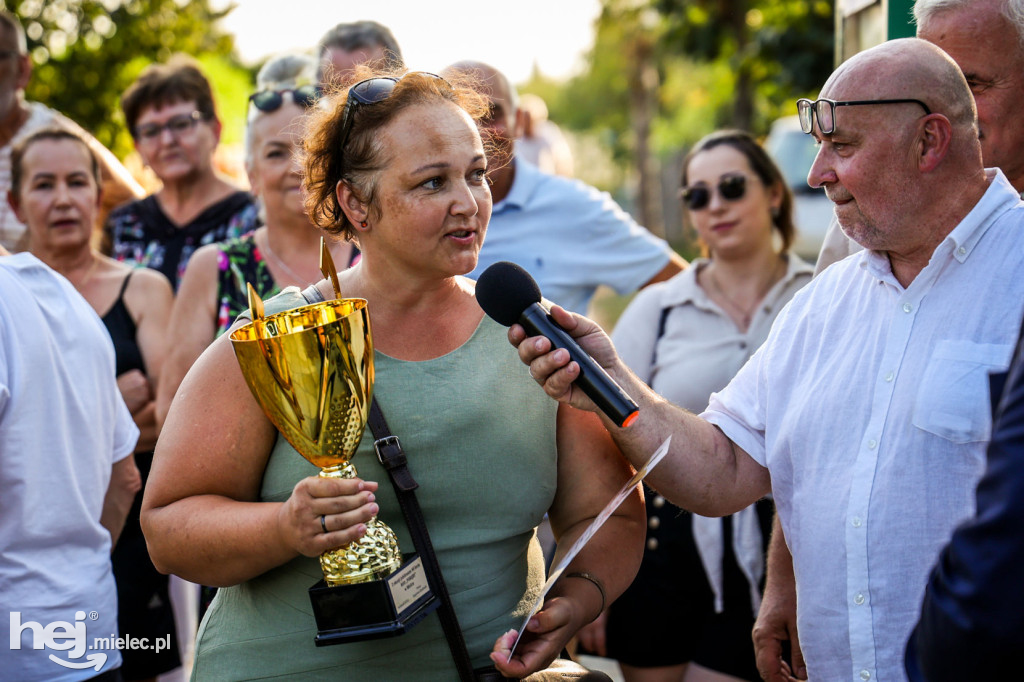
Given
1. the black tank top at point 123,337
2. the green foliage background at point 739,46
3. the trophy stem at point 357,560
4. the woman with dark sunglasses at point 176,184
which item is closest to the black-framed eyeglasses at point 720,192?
the woman with dark sunglasses at point 176,184

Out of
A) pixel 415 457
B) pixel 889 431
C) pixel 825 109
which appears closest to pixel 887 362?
pixel 889 431

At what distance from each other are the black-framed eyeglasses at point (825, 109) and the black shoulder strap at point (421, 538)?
4.02 ft

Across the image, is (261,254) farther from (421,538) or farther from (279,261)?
(421,538)

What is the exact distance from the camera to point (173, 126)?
516 cm

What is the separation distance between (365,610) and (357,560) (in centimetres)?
11

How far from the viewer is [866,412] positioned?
229 centimetres

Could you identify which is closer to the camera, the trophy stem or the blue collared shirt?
the trophy stem

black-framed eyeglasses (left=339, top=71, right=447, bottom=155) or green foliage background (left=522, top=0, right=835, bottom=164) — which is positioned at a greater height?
green foliage background (left=522, top=0, right=835, bottom=164)

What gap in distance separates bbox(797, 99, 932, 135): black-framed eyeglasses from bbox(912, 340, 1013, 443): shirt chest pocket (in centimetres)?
55

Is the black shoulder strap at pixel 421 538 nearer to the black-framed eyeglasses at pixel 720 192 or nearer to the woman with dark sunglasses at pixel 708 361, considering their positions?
the woman with dark sunglasses at pixel 708 361

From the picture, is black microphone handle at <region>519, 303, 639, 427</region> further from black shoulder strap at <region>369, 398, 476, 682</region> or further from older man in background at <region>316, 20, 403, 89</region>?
older man in background at <region>316, 20, 403, 89</region>

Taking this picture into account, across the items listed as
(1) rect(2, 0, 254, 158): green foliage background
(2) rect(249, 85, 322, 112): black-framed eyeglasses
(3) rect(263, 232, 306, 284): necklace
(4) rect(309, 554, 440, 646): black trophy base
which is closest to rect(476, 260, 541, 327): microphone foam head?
(4) rect(309, 554, 440, 646): black trophy base

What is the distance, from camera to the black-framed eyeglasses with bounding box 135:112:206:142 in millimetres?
5164

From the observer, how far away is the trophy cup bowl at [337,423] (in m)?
2.05
